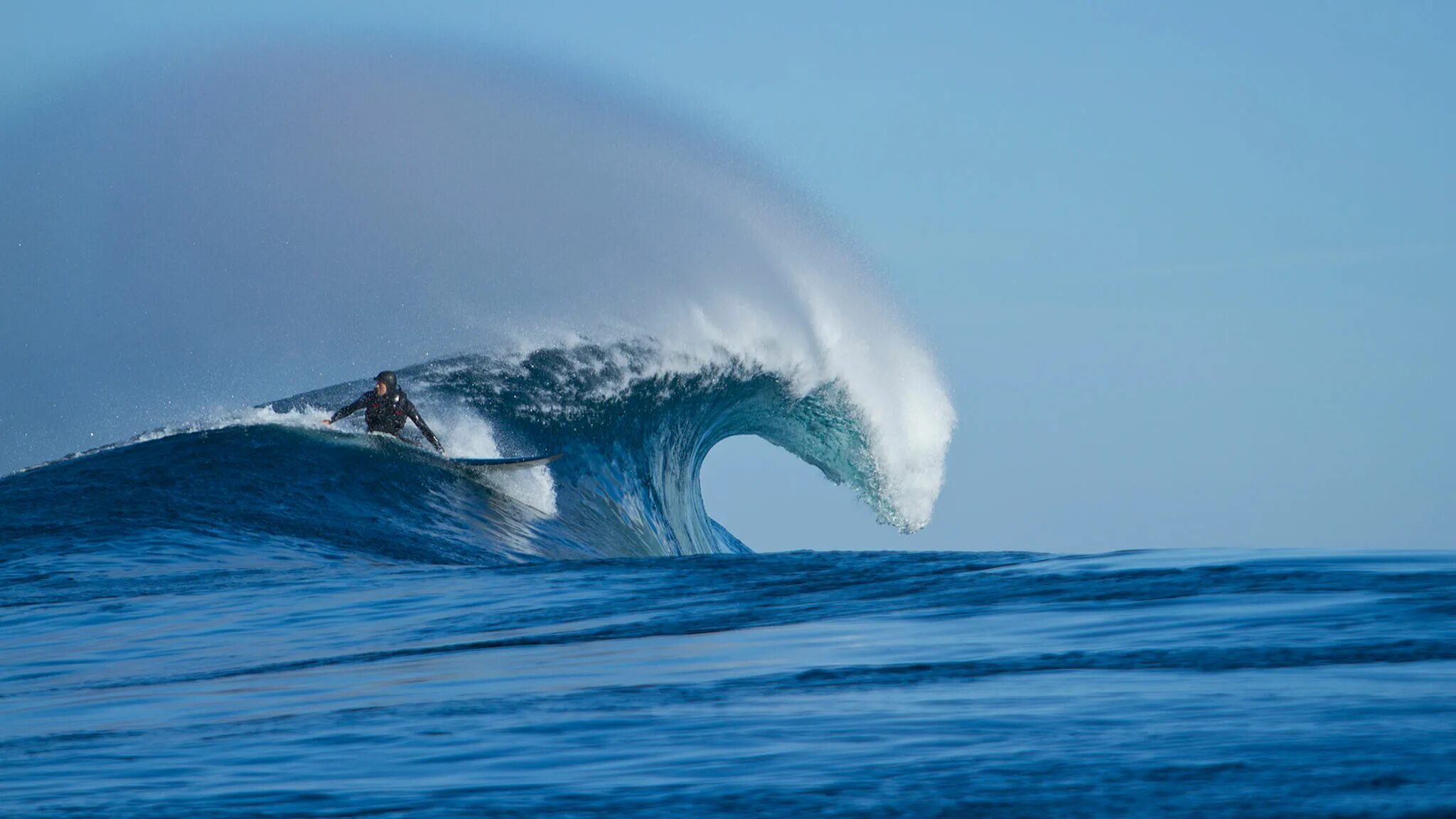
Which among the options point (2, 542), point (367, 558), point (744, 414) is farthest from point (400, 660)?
point (744, 414)

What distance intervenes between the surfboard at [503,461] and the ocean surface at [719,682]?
3.34m

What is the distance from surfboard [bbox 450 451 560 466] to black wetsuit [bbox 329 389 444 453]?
13.0 inches

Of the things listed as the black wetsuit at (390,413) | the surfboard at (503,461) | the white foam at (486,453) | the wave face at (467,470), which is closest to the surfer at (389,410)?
the black wetsuit at (390,413)

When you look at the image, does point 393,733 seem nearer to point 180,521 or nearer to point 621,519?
point 180,521

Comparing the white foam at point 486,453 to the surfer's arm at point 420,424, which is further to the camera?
the white foam at point 486,453

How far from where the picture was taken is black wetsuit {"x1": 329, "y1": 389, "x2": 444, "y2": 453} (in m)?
14.1

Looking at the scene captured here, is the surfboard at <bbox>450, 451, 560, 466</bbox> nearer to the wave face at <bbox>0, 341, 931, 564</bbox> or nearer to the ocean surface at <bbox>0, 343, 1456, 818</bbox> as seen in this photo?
the wave face at <bbox>0, 341, 931, 564</bbox>

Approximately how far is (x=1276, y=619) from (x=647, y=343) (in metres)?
15.6

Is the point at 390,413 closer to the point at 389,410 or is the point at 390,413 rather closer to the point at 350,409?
the point at 389,410

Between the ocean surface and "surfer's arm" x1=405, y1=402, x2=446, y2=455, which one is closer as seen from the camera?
the ocean surface

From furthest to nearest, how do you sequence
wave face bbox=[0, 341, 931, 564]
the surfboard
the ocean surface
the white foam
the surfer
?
the white foam, the surfboard, the surfer, wave face bbox=[0, 341, 931, 564], the ocean surface

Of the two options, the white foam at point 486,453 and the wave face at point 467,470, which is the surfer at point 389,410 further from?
the white foam at point 486,453

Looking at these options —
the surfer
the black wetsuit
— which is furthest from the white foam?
the black wetsuit

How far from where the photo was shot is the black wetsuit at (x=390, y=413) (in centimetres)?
1410
